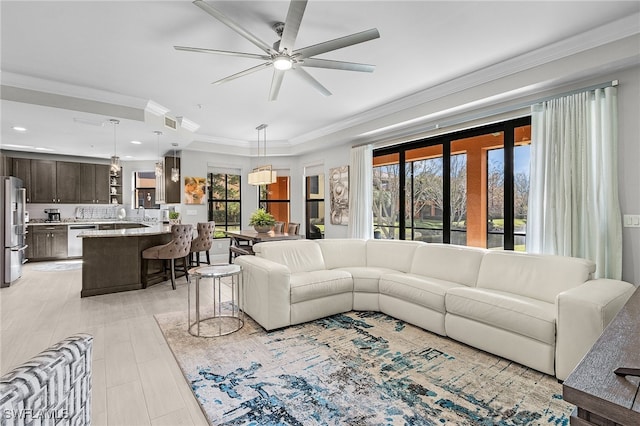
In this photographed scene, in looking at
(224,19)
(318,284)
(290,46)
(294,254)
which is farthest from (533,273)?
(224,19)

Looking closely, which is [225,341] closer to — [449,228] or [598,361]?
[598,361]

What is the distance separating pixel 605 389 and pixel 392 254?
11.2 feet

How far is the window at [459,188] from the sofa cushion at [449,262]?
693 mm

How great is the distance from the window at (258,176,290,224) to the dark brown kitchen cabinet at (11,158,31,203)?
5.28 meters

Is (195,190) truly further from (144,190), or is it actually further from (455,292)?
(455,292)

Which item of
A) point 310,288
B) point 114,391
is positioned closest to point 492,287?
point 310,288

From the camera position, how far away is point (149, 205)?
338 inches

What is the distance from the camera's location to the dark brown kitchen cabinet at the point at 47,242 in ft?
23.3

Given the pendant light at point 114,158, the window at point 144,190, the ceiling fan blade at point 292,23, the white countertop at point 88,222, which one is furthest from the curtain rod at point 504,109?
the window at point 144,190

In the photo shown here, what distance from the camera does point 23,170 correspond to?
729 centimetres

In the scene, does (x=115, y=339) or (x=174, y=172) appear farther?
(x=174, y=172)

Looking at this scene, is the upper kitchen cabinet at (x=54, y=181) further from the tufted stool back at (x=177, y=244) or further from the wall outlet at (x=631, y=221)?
the wall outlet at (x=631, y=221)

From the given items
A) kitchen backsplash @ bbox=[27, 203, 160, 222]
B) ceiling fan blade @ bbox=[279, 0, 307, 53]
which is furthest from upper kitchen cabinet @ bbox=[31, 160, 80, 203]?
ceiling fan blade @ bbox=[279, 0, 307, 53]

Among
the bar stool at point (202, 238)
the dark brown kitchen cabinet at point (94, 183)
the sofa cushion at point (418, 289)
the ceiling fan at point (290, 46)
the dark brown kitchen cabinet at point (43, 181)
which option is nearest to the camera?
the ceiling fan at point (290, 46)
